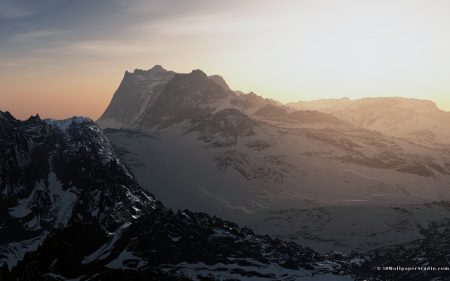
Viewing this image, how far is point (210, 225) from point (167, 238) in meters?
25.4

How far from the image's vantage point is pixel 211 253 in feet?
583

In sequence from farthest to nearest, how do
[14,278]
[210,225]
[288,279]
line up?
[210,225]
[288,279]
[14,278]

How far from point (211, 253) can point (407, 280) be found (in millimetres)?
86096

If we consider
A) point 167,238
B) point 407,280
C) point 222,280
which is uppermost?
point 167,238

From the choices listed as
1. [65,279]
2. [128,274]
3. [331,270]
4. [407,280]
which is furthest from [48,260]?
[407,280]

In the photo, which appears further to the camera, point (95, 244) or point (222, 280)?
point (95, 244)

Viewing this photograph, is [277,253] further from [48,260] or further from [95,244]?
[48,260]

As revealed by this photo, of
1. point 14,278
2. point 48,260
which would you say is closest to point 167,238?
point 48,260

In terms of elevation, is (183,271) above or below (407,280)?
above

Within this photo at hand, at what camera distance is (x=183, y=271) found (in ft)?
545

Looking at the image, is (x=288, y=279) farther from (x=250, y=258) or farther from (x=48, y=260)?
(x=48, y=260)

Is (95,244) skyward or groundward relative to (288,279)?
skyward

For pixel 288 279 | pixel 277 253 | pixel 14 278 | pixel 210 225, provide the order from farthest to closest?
1. pixel 210 225
2. pixel 277 253
3. pixel 288 279
4. pixel 14 278

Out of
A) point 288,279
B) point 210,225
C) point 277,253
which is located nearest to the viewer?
point 288,279
